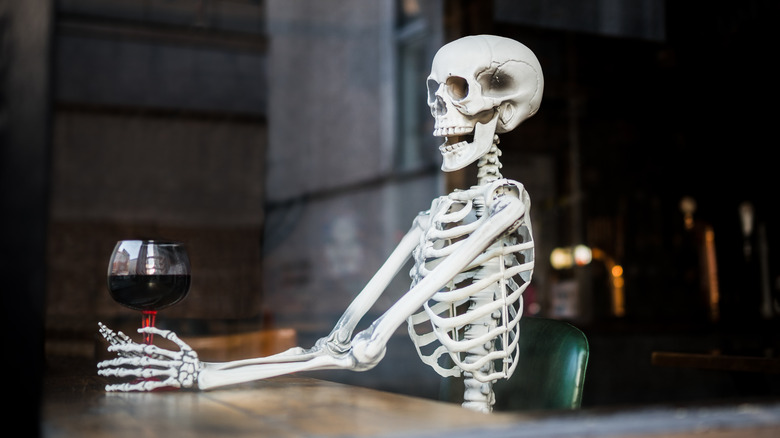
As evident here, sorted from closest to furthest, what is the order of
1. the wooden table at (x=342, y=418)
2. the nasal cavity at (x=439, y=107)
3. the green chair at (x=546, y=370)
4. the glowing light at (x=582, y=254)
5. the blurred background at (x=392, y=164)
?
the wooden table at (x=342, y=418), the green chair at (x=546, y=370), the nasal cavity at (x=439, y=107), the blurred background at (x=392, y=164), the glowing light at (x=582, y=254)

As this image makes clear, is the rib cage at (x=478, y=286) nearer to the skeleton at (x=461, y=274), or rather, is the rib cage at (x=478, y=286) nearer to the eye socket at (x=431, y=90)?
the skeleton at (x=461, y=274)

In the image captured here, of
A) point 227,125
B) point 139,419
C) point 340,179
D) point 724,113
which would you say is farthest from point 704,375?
point 139,419

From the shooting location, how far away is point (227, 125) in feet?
21.0

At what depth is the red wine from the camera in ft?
3.68

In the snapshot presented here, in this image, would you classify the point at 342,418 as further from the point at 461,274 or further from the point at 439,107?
the point at 439,107

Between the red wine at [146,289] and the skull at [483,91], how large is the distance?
459 mm

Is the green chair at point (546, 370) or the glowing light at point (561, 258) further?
the glowing light at point (561, 258)

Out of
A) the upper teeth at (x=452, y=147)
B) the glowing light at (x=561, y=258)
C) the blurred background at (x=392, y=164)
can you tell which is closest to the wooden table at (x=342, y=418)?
the upper teeth at (x=452, y=147)

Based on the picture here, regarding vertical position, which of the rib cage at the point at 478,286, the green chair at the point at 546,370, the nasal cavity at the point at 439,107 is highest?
the nasal cavity at the point at 439,107

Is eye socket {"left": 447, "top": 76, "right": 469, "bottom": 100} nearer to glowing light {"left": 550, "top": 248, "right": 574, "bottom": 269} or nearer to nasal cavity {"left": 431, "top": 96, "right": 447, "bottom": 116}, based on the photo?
nasal cavity {"left": 431, "top": 96, "right": 447, "bottom": 116}

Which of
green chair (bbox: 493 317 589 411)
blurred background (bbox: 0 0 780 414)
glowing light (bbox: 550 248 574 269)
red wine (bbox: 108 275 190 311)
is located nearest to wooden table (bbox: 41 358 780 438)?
red wine (bbox: 108 275 190 311)

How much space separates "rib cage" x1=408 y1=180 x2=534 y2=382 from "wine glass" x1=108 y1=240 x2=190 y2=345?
367 millimetres

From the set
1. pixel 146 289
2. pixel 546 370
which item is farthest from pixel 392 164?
pixel 146 289

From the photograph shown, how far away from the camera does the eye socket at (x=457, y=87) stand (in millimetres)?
1273
